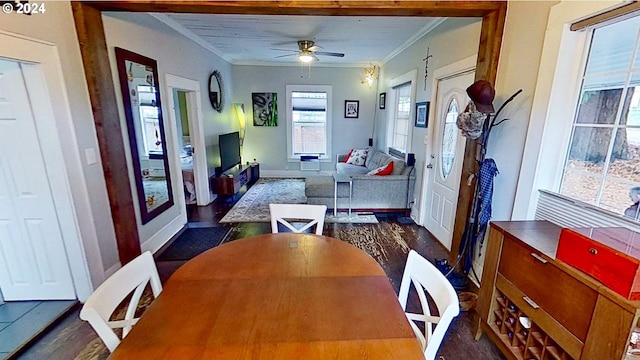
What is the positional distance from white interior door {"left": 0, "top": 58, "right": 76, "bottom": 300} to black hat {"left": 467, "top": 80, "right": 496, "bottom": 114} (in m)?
2.99

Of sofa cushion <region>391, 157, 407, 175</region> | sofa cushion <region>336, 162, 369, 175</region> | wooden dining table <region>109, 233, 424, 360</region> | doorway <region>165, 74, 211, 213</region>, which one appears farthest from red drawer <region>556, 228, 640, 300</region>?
sofa cushion <region>336, 162, 369, 175</region>

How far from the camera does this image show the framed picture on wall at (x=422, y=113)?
3653mm

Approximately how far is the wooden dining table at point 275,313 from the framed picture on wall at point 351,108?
211 inches

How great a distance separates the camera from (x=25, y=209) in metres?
2.05

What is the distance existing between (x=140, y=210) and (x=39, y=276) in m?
0.91

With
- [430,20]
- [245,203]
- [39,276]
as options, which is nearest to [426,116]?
[430,20]

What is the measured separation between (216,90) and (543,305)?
5288 millimetres

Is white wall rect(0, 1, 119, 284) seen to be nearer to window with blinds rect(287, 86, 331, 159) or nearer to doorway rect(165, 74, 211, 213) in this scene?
doorway rect(165, 74, 211, 213)

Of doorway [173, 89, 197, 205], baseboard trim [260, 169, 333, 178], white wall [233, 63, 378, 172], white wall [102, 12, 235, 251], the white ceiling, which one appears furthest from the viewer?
baseboard trim [260, 169, 333, 178]

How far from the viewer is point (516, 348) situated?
5.19ft

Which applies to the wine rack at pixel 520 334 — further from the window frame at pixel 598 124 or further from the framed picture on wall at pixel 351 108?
the framed picture on wall at pixel 351 108

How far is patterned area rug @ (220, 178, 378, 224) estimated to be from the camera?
410 centimetres

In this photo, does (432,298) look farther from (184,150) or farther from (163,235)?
(184,150)

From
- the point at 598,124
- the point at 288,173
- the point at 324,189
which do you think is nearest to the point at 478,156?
the point at 598,124
